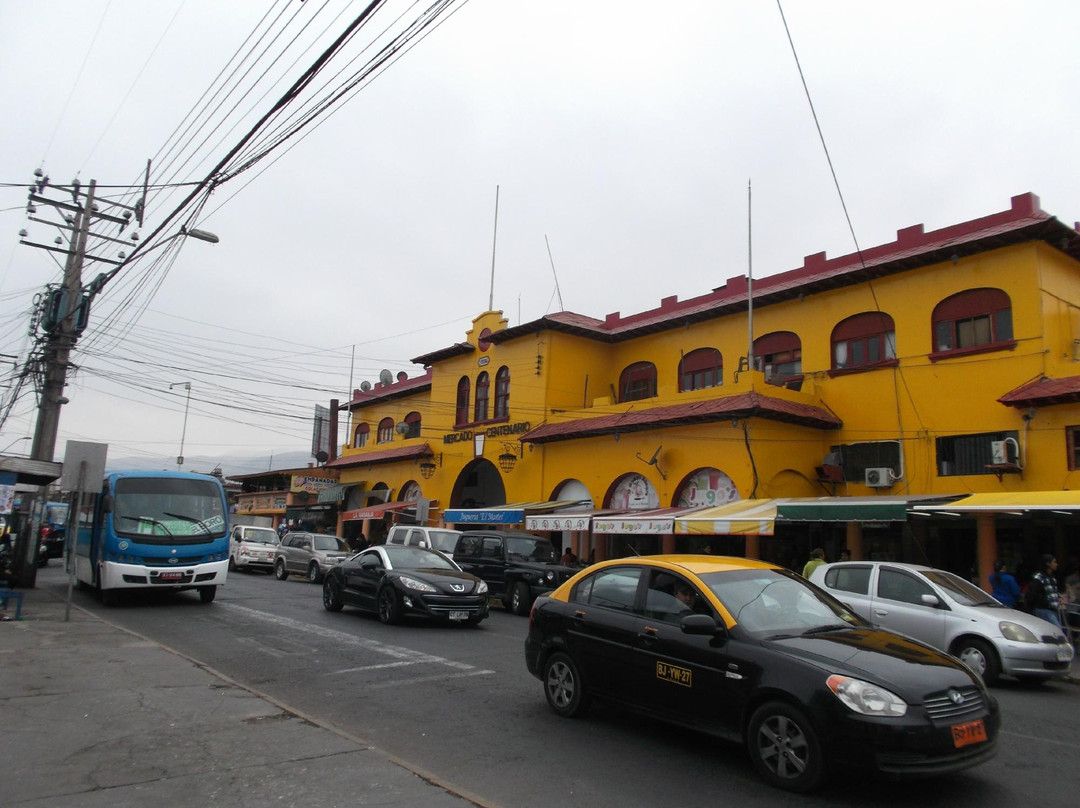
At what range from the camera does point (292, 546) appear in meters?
26.2

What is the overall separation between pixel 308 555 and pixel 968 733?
74.0ft

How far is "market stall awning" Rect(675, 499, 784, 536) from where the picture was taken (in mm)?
16312

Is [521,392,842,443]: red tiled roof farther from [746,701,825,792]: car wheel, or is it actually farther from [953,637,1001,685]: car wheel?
[746,701,825,792]: car wheel

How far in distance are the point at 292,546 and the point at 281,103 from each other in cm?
1976

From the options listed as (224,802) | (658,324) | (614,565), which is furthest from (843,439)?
(224,802)

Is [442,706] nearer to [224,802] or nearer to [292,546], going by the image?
[224,802]

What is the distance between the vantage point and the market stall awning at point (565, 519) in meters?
21.0

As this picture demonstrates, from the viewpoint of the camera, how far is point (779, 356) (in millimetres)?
23578

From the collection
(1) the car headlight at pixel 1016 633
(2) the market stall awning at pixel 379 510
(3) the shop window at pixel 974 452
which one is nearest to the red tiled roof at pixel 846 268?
(3) the shop window at pixel 974 452

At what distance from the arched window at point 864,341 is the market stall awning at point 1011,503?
659 centimetres

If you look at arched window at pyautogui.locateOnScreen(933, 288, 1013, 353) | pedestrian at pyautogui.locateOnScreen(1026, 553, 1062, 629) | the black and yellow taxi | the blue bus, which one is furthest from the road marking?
arched window at pyautogui.locateOnScreen(933, 288, 1013, 353)

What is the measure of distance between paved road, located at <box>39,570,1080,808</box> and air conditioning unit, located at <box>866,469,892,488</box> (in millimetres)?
8829

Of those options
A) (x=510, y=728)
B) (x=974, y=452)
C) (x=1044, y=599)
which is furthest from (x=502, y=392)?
(x=510, y=728)

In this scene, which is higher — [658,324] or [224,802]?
[658,324]
